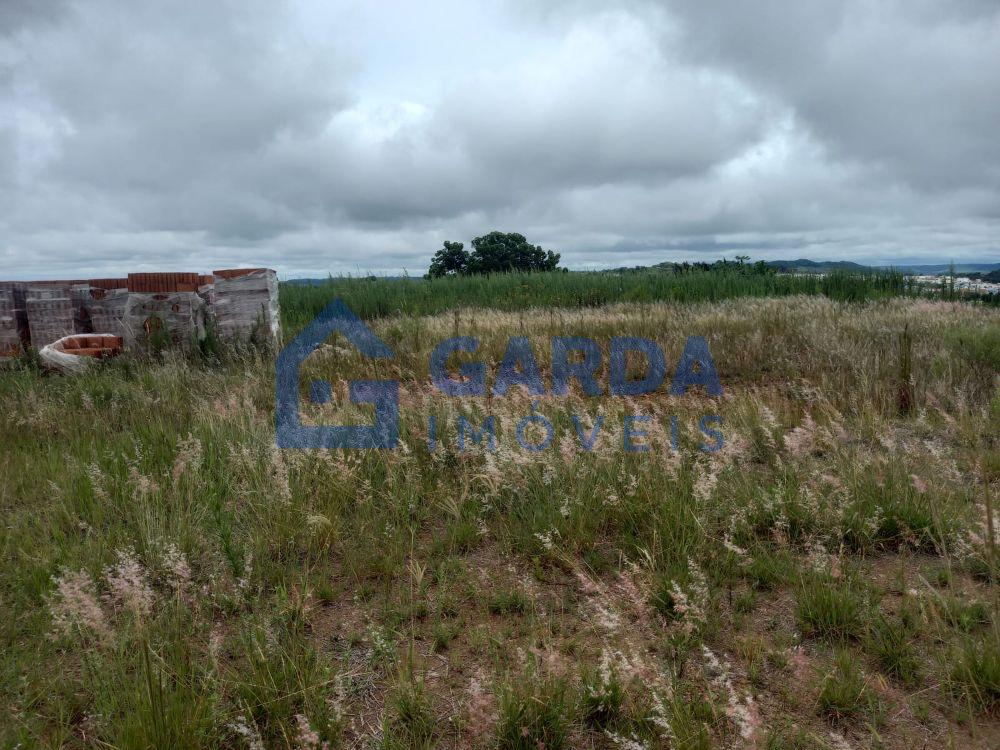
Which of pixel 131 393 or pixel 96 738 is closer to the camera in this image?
pixel 96 738

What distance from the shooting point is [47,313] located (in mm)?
8133

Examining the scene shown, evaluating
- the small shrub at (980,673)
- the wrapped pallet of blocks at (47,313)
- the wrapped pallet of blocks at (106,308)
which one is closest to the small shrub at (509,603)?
the small shrub at (980,673)

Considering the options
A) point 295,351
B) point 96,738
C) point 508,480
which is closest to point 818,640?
point 508,480

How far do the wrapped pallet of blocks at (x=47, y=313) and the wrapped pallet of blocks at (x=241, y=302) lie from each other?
6.52ft

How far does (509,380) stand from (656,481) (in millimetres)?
3768

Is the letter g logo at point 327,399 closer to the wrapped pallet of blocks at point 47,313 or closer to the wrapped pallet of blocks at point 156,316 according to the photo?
the wrapped pallet of blocks at point 156,316

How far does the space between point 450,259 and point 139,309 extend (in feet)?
83.3

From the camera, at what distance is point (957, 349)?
23.6ft

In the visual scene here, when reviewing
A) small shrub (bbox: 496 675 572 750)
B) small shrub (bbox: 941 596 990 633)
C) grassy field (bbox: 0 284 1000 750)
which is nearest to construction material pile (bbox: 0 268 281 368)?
grassy field (bbox: 0 284 1000 750)

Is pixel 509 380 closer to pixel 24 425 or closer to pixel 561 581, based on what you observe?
pixel 561 581

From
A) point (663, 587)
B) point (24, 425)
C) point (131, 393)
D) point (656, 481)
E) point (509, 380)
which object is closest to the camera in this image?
point (663, 587)

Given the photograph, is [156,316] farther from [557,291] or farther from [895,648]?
[557,291]
